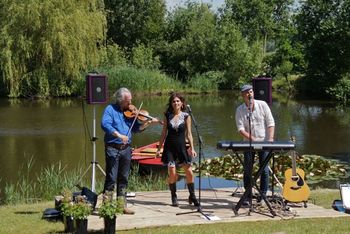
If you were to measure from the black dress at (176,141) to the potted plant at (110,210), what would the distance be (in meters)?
1.64

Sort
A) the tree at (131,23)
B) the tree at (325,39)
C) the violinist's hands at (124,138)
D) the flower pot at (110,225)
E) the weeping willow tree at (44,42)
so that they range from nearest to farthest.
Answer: the flower pot at (110,225) → the violinist's hands at (124,138) → the weeping willow tree at (44,42) → the tree at (325,39) → the tree at (131,23)

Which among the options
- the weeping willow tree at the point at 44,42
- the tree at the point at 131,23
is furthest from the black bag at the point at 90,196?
the tree at the point at 131,23

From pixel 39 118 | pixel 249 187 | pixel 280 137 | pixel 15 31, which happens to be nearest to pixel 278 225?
pixel 249 187

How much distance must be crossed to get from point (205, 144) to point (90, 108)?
1208 centimetres

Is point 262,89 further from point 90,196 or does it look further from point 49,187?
point 49,187

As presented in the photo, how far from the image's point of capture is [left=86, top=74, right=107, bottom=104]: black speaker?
28.4 feet

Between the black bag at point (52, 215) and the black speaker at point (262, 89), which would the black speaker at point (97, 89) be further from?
the black speaker at point (262, 89)

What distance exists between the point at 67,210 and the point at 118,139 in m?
1.49

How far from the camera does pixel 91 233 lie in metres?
6.34

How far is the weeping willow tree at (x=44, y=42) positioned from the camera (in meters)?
31.1

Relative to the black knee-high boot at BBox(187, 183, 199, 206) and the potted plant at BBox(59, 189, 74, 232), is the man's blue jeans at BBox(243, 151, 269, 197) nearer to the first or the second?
the black knee-high boot at BBox(187, 183, 199, 206)

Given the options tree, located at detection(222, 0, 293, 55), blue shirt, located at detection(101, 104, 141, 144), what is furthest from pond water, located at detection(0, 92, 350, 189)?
tree, located at detection(222, 0, 293, 55)

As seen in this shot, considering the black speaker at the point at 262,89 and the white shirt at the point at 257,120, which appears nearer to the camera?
the white shirt at the point at 257,120

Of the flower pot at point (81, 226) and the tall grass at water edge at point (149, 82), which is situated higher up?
the tall grass at water edge at point (149, 82)
